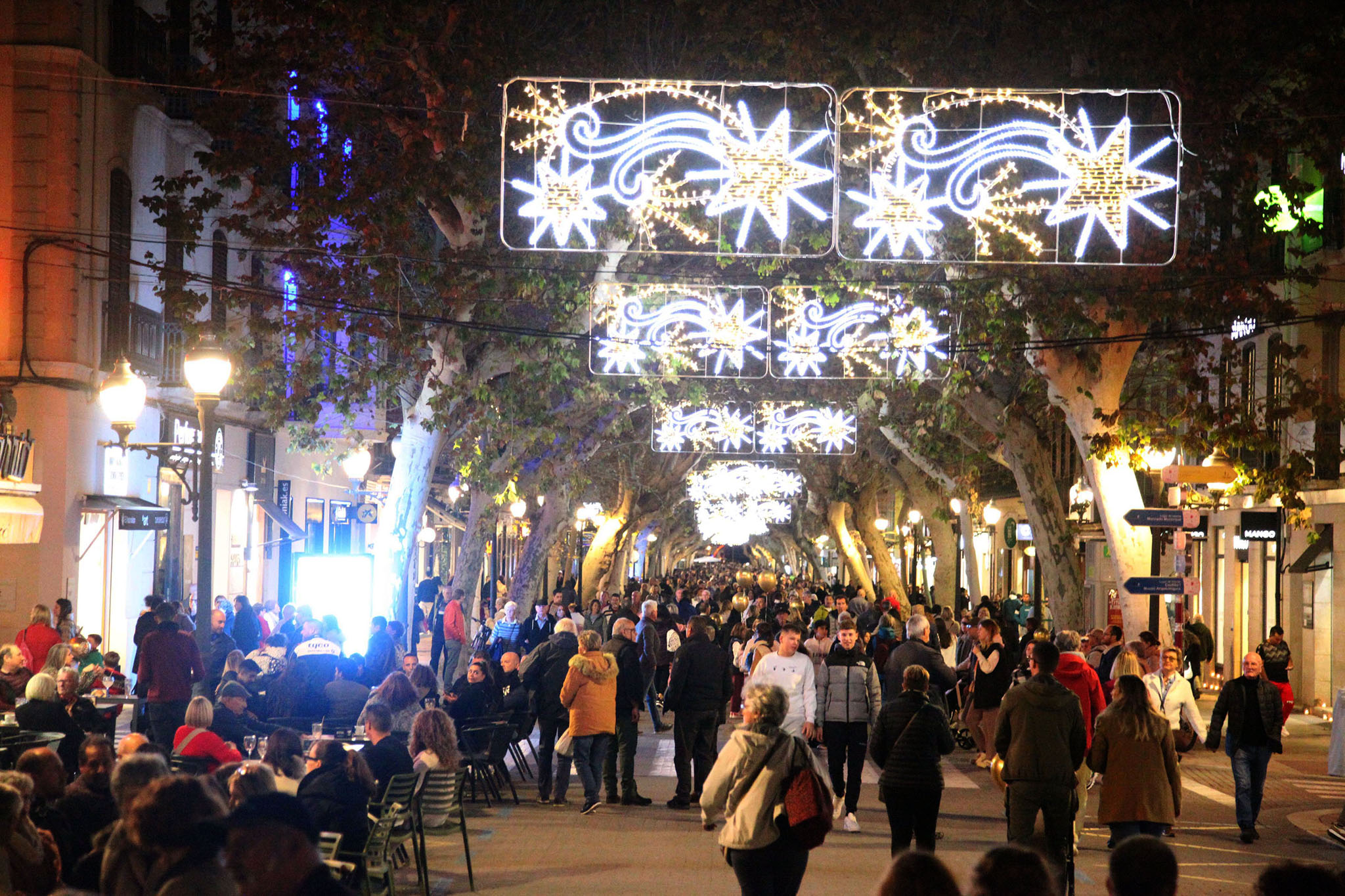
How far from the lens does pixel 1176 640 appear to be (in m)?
23.8

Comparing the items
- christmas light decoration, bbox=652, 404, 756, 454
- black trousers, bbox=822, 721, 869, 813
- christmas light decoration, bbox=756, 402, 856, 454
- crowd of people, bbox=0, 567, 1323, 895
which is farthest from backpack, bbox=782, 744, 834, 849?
christmas light decoration, bbox=756, 402, 856, 454

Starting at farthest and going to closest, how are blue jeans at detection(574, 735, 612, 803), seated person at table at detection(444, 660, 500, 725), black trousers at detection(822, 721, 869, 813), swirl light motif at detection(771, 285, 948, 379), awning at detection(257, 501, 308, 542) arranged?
awning at detection(257, 501, 308, 542) → swirl light motif at detection(771, 285, 948, 379) → seated person at table at detection(444, 660, 500, 725) → blue jeans at detection(574, 735, 612, 803) → black trousers at detection(822, 721, 869, 813)

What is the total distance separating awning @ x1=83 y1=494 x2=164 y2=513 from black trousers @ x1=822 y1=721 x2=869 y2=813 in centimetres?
1249

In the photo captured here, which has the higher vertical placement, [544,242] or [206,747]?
[544,242]

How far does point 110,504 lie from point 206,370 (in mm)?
9758

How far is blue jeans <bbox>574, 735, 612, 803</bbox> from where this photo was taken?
15062mm

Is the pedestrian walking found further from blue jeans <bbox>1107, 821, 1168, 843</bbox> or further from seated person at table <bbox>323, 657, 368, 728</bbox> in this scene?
seated person at table <bbox>323, 657, 368, 728</bbox>

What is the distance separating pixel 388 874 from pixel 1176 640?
16.9m

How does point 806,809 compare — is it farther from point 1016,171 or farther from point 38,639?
point 38,639

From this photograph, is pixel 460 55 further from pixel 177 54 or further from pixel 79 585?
pixel 79 585

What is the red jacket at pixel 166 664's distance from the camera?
49.7 feet

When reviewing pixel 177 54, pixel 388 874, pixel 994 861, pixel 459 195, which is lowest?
pixel 388 874

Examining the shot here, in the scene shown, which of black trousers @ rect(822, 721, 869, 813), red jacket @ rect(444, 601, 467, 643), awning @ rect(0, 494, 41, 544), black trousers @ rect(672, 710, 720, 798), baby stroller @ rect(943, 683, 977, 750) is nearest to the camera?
black trousers @ rect(822, 721, 869, 813)

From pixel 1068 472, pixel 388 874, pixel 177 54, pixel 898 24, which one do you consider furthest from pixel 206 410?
pixel 1068 472
